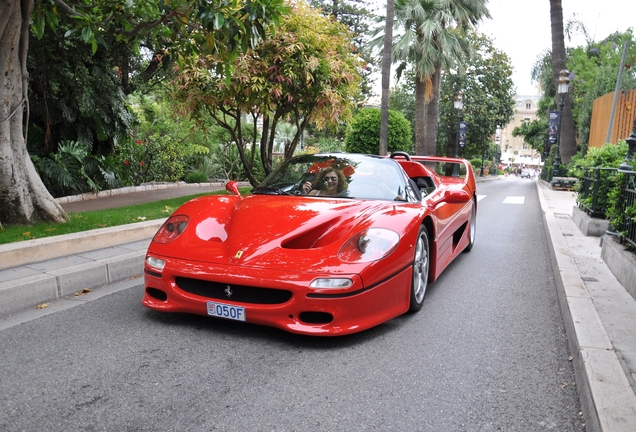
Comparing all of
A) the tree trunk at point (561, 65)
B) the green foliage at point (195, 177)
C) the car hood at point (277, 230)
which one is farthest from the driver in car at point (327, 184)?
the tree trunk at point (561, 65)

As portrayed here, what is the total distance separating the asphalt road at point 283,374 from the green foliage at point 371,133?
703 inches

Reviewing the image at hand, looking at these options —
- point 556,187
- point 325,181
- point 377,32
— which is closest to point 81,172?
point 325,181

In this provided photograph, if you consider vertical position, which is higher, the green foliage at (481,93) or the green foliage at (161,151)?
the green foliage at (481,93)

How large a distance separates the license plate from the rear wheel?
1394mm

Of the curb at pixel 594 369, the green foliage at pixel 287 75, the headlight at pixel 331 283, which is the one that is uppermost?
the green foliage at pixel 287 75

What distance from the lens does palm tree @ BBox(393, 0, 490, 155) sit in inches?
874

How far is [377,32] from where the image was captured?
2372 cm

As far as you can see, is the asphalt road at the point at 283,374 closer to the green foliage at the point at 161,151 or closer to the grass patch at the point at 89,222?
the grass patch at the point at 89,222

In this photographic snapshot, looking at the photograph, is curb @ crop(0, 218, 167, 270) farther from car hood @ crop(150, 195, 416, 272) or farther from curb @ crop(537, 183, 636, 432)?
curb @ crop(537, 183, 636, 432)

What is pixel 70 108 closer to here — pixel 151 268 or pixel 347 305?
pixel 151 268

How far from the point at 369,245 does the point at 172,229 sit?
1.62 m

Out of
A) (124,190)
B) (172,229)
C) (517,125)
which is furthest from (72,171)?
(517,125)

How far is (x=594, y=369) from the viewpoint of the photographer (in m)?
2.91

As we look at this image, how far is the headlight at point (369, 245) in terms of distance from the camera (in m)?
3.61
